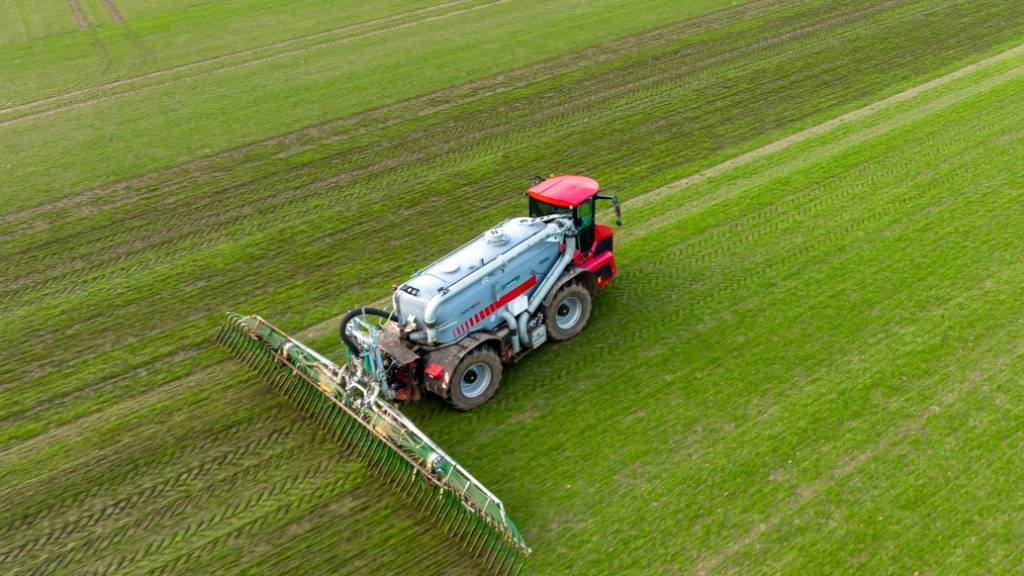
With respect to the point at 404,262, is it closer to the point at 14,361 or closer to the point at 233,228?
the point at 233,228

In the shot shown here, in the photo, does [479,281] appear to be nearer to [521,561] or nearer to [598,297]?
[598,297]

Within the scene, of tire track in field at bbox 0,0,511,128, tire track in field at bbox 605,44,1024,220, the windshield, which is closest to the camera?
the windshield

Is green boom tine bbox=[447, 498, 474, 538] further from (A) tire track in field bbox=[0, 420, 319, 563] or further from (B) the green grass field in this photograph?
(A) tire track in field bbox=[0, 420, 319, 563]

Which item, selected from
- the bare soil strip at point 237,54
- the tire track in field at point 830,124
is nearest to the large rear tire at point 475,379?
the tire track in field at point 830,124

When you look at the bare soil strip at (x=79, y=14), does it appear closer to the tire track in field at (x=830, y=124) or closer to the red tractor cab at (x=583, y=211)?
the tire track in field at (x=830, y=124)

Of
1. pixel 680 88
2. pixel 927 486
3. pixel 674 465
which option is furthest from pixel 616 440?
pixel 680 88

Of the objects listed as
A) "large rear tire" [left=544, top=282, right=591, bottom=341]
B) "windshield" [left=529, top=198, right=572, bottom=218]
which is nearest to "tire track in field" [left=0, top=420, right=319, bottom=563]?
"large rear tire" [left=544, top=282, right=591, bottom=341]

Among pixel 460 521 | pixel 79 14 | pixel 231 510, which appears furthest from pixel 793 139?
pixel 79 14
